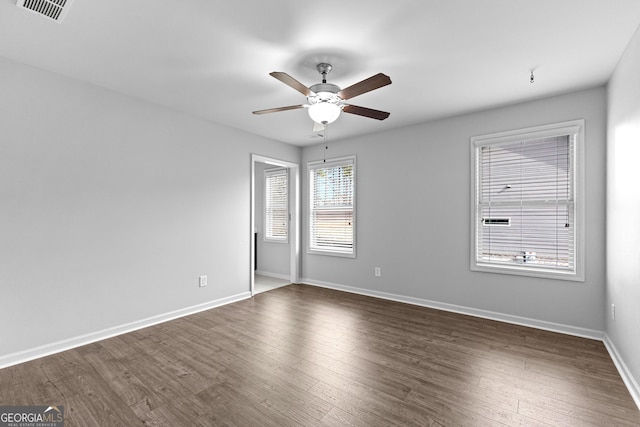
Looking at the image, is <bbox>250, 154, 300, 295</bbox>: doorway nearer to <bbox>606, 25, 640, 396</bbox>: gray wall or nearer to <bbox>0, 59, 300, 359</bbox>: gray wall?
<bbox>0, 59, 300, 359</bbox>: gray wall

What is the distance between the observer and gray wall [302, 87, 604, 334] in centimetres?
304

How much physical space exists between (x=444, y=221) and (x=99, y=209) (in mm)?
4103

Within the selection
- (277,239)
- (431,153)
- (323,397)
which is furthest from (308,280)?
(323,397)

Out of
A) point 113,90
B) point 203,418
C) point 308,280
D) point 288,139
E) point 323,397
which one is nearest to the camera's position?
point 203,418

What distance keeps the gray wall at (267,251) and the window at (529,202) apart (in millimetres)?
3467

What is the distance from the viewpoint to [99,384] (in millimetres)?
2199

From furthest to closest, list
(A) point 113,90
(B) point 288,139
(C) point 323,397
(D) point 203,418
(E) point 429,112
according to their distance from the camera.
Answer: (B) point 288,139
(E) point 429,112
(A) point 113,90
(C) point 323,397
(D) point 203,418

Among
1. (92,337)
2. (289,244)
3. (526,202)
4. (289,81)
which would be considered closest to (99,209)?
(92,337)

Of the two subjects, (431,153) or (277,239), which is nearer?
(431,153)

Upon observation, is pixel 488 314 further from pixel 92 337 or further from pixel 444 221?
pixel 92 337

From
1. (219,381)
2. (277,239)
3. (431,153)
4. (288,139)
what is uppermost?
(288,139)

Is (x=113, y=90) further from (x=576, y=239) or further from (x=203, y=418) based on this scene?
(x=576, y=239)

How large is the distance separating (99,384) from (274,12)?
9.77ft

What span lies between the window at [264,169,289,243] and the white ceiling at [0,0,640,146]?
8.99 ft
